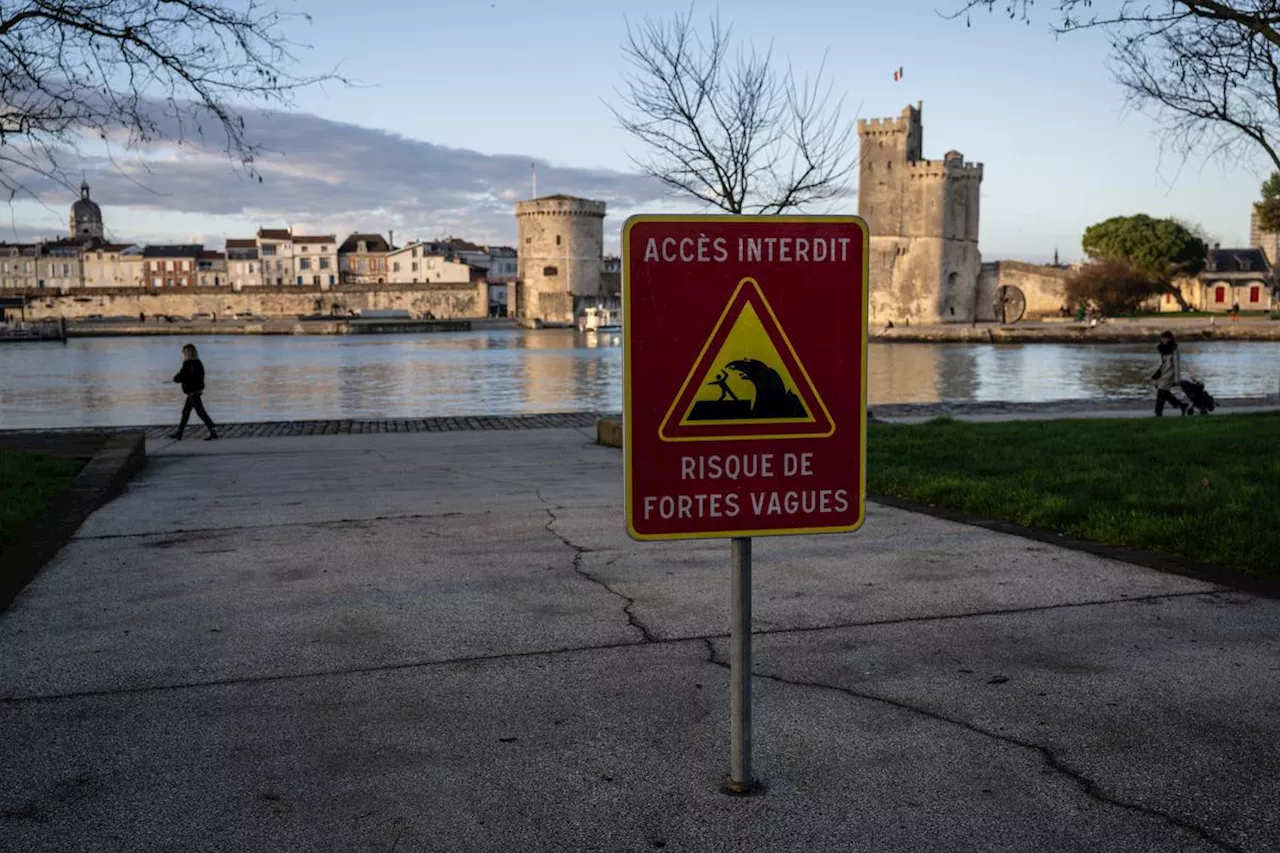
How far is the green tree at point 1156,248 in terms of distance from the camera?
327ft

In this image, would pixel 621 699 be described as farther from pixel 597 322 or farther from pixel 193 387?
pixel 597 322

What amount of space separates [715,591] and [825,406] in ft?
9.54

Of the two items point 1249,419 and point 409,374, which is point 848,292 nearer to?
point 1249,419

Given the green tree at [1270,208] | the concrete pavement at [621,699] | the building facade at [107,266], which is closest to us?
the concrete pavement at [621,699]

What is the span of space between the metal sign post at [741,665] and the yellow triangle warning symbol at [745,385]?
0.34 m

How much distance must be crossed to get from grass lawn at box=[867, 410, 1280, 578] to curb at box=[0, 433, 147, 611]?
21.4 ft

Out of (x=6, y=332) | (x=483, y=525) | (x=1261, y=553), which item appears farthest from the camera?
(x=6, y=332)

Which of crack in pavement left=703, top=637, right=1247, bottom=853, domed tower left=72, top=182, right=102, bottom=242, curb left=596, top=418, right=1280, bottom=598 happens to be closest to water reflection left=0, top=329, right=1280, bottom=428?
curb left=596, top=418, right=1280, bottom=598

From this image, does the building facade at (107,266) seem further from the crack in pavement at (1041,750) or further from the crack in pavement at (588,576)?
the crack in pavement at (1041,750)

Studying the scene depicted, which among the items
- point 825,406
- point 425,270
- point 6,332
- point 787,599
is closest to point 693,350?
point 825,406

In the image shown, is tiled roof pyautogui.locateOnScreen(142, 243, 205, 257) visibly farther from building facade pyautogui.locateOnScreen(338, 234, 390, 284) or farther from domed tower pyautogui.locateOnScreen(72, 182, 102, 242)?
building facade pyautogui.locateOnScreen(338, 234, 390, 284)

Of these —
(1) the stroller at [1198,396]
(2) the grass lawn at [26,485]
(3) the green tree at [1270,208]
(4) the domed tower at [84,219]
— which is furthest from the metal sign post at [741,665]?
(4) the domed tower at [84,219]

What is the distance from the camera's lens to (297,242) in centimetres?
14488

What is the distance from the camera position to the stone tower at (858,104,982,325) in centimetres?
9556
